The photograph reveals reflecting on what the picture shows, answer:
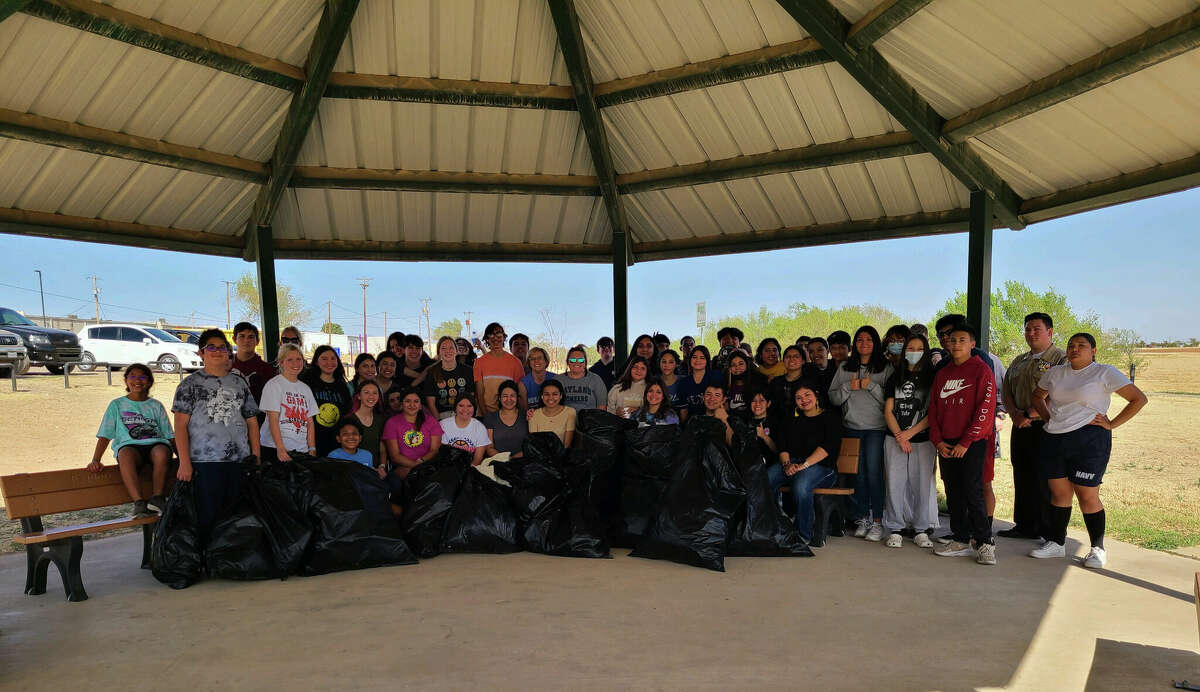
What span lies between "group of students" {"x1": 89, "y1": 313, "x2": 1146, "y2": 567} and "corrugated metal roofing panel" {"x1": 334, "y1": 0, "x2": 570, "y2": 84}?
236 cm

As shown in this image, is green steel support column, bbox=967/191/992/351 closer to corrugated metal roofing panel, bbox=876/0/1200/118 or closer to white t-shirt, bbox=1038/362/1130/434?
corrugated metal roofing panel, bbox=876/0/1200/118

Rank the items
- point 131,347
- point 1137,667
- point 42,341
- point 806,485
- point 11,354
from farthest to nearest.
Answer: point 131,347 → point 42,341 → point 11,354 → point 806,485 → point 1137,667

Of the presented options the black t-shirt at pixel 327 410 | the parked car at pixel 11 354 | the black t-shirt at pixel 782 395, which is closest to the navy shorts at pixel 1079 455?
the black t-shirt at pixel 782 395

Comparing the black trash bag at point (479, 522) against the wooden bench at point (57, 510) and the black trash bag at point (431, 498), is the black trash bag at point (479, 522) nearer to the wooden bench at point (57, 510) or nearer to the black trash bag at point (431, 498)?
the black trash bag at point (431, 498)

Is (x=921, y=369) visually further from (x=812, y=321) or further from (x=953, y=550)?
(x=812, y=321)

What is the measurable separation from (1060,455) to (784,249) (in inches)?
148

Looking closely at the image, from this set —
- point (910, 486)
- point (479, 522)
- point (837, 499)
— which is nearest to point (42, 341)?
point (479, 522)

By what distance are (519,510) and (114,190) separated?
501 cm

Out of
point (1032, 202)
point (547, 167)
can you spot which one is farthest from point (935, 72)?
point (547, 167)

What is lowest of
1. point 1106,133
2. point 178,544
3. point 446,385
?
point 178,544

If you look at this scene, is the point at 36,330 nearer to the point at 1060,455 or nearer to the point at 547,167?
the point at 547,167

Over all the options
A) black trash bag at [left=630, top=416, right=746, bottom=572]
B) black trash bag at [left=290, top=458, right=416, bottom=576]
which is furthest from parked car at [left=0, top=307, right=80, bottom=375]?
black trash bag at [left=630, top=416, right=746, bottom=572]

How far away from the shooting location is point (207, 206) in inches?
272

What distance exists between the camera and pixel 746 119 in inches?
243
